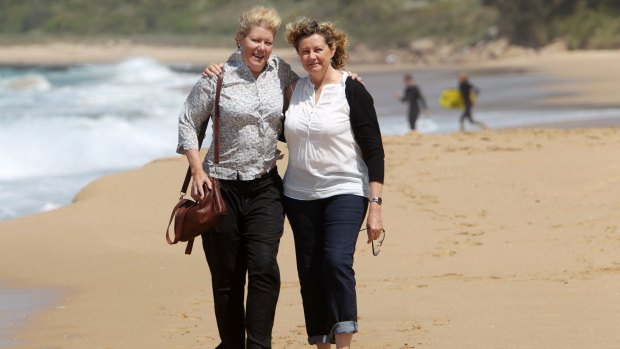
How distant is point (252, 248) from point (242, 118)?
0.55m

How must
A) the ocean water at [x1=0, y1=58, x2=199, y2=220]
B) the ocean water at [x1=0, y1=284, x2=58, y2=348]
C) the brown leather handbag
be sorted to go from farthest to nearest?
the ocean water at [x1=0, y1=58, x2=199, y2=220]
the ocean water at [x1=0, y1=284, x2=58, y2=348]
the brown leather handbag

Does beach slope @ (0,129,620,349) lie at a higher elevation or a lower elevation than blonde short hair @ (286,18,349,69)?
lower

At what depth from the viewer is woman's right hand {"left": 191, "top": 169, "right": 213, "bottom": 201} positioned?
525 centimetres

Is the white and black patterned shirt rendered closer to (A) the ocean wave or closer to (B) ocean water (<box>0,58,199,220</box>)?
(B) ocean water (<box>0,58,199,220</box>)

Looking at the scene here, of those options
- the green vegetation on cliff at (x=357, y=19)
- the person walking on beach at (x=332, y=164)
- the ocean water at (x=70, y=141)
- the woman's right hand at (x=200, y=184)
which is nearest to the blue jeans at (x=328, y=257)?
the person walking on beach at (x=332, y=164)

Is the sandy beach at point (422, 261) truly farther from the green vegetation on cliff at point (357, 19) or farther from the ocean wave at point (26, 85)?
the green vegetation on cliff at point (357, 19)

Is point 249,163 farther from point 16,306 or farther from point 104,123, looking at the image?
point 104,123

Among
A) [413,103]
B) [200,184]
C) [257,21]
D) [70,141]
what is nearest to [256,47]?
[257,21]

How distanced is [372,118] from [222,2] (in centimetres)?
11036

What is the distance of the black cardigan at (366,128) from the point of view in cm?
527

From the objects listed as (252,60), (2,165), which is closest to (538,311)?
(252,60)

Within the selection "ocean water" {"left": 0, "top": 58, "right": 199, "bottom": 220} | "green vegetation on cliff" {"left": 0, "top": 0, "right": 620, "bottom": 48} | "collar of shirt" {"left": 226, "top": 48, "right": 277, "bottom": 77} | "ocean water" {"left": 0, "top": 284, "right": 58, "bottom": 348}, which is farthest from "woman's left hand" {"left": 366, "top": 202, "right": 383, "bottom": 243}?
"green vegetation on cliff" {"left": 0, "top": 0, "right": 620, "bottom": 48}

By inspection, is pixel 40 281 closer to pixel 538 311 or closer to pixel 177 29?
pixel 538 311

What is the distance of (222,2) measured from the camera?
114 metres
